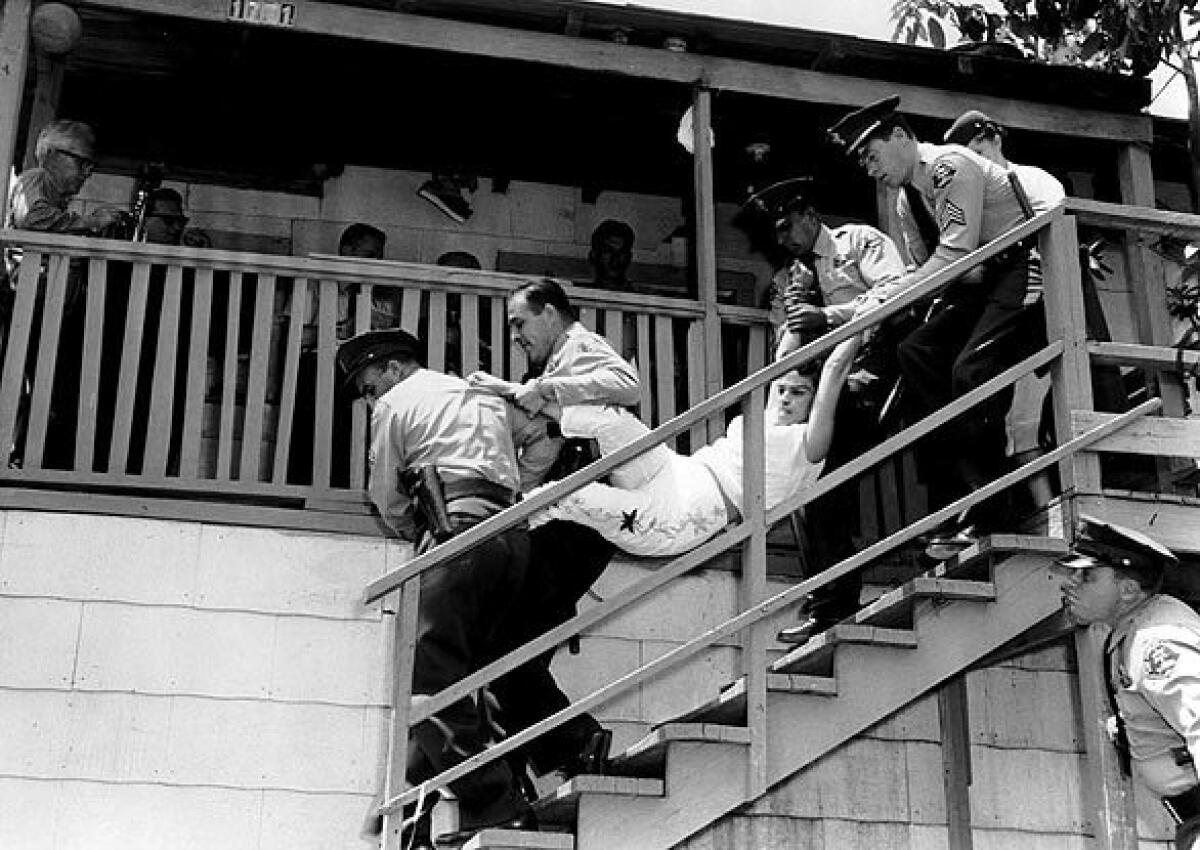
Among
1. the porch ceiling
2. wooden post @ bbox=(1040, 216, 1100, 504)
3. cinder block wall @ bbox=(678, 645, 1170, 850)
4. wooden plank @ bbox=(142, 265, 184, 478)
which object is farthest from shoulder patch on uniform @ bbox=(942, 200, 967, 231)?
wooden plank @ bbox=(142, 265, 184, 478)

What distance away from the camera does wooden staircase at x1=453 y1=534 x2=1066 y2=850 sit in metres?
6.22

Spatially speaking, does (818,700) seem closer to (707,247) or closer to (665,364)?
(665,364)

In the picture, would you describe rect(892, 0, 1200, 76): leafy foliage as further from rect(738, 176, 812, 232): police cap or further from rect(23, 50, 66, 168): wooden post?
rect(23, 50, 66, 168): wooden post

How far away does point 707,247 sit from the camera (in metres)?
9.13

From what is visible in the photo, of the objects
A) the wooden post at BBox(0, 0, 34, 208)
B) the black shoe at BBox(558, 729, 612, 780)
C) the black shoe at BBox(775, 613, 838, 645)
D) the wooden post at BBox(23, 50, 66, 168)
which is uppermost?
the wooden post at BBox(23, 50, 66, 168)

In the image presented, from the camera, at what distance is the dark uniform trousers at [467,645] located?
621 centimetres

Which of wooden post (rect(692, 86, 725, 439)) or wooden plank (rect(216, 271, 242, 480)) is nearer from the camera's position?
wooden plank (rect(216, 271, 242, 480))

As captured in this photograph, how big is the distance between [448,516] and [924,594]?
5.64 ft

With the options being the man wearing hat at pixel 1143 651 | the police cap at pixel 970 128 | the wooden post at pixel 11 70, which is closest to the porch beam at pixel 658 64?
the wooden post at pixel 11 70

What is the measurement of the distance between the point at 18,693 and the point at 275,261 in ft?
7.30

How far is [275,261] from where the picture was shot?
28.0ft

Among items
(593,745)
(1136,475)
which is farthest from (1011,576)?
(593,745)

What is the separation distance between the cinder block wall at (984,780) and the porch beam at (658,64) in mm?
3145

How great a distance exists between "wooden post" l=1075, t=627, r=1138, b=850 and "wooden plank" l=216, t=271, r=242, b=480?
3.65 meters
